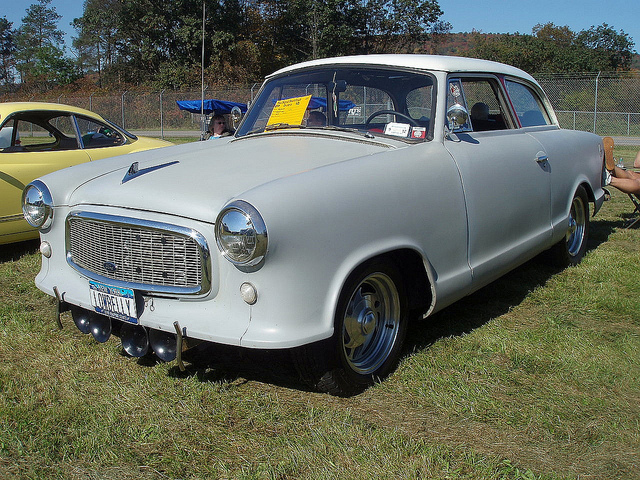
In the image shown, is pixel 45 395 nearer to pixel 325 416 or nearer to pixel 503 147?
pixel 325 416

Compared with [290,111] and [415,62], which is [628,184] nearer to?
[415,62]

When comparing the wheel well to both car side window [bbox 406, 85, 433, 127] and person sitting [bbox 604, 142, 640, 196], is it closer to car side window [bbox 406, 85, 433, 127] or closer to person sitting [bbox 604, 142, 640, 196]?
car side window [bbox 406, 85, 433, 127]

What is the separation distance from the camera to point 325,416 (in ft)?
9.11

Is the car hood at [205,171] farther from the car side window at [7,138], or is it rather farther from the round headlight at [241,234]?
the car side window at [7,138]

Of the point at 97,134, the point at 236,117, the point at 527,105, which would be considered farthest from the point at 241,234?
the point at 97,134

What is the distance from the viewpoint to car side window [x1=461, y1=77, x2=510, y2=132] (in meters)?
4.15

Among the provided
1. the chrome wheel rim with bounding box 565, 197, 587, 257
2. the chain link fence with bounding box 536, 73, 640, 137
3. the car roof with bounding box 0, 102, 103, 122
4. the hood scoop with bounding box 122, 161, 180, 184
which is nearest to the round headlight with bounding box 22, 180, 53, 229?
the hood scoop with bounding box 122, 161, 180, 184

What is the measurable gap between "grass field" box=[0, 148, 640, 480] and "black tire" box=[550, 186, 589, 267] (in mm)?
1076

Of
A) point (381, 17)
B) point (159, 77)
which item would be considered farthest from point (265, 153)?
point (381, 17)

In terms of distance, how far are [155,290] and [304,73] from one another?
2.09 m

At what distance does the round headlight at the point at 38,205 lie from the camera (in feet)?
10.8

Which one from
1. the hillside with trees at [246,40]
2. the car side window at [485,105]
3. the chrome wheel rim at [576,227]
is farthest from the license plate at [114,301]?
the hillside with trees at [246,40]

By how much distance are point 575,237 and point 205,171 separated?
144 inches

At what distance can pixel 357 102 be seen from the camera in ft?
13.4
